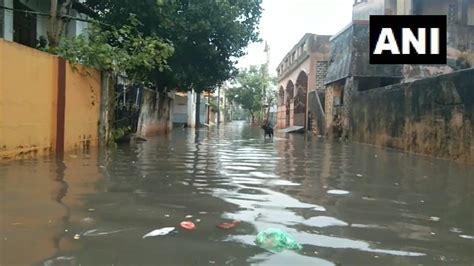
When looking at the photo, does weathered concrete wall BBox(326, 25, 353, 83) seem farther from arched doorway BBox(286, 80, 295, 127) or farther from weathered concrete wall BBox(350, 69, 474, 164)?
arched doorway BBox(286, 80, 295, 127)

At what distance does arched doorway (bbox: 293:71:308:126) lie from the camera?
33.8 meters

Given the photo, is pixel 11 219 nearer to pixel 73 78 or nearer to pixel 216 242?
pixel 216 242

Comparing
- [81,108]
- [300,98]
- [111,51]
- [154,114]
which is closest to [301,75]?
[300,98]

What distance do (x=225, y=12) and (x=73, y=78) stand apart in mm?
7447

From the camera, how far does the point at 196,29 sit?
15938 mm

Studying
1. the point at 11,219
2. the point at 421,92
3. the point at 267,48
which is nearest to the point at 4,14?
the point at 11,219

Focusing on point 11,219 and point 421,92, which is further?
point 421,92

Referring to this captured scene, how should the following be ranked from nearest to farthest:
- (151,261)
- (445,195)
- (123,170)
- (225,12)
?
1. (151,261)
2. (445,195)
3. (123,170)
4. (225,12)

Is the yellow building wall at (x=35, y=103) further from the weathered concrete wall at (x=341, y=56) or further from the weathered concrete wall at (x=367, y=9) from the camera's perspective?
the weathered concrete wall at (x=367, y=9)

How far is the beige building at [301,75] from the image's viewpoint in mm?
29455

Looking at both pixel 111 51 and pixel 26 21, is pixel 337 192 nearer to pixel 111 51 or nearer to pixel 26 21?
pixel 111 51

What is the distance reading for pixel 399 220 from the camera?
4.36 meters

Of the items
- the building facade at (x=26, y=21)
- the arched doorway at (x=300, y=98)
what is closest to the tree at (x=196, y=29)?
the building facade at (x=26, y=21)

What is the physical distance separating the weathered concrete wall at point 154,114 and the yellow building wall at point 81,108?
4.96 meters
